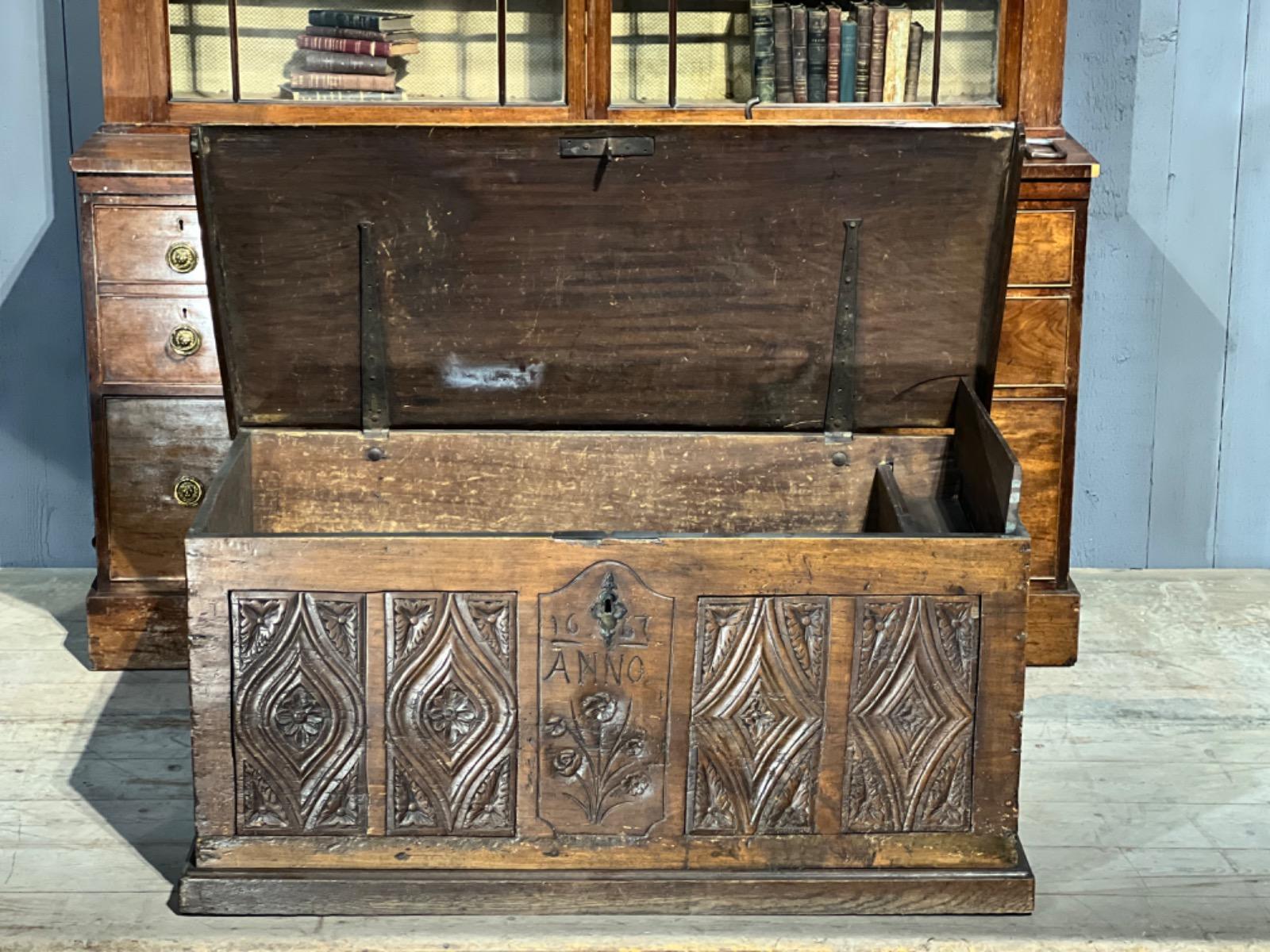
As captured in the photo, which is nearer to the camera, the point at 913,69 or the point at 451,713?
the point at 451,713

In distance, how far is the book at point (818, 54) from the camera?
3.12 meters

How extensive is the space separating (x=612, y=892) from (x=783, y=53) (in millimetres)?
1580

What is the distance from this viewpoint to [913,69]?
10.3 ft

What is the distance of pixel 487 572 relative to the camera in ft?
7.44

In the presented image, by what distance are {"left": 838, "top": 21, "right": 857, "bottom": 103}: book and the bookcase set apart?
1.2 inches

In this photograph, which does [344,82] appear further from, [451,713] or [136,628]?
[451,713]

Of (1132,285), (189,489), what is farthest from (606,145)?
(1132,285)

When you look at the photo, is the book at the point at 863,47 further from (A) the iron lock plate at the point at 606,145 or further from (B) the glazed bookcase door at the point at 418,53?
(A) the iron lock plate at the point at 606,145

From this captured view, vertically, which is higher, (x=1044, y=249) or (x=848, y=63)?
(x=848, y=63)

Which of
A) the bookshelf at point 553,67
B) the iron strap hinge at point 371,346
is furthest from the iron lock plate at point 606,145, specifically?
the bookshelf at point 553,67

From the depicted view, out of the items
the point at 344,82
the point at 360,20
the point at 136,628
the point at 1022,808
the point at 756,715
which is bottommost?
the point at 1022,808

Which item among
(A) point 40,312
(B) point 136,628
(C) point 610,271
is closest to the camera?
(C) point 610,271

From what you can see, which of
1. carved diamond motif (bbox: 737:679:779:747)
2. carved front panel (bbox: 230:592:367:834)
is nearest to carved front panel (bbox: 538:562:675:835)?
carved diamond motif (bbox: 737:679:779:747)

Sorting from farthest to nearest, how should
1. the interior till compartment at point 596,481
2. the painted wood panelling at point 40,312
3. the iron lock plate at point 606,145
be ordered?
the painted wood panelling at point 40,312 → the interior till compartment at point 596,481 → the iron lock plate at point 606,145
